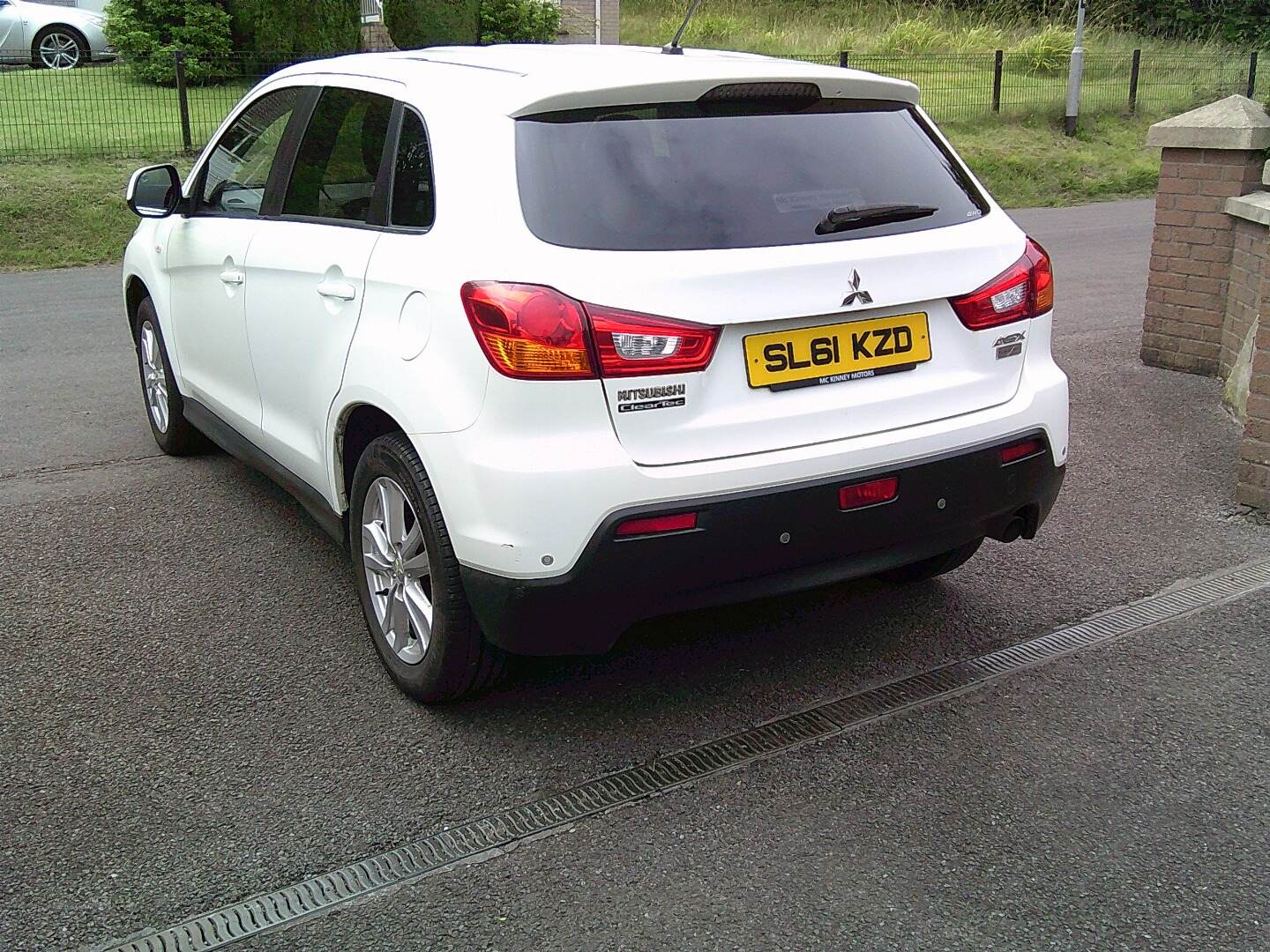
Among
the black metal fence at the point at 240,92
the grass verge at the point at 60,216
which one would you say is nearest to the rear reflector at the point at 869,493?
the grass verge at the point at 60,216

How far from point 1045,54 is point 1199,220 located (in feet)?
71.3

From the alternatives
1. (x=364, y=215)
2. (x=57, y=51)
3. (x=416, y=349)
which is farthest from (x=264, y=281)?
(x=57, y=51)

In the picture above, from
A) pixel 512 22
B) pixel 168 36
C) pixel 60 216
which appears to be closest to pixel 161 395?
pixel 60 216

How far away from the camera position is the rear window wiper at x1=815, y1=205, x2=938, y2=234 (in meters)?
3.34

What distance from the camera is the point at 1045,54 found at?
26672mm

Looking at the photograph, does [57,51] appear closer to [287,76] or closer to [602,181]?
[287,76]

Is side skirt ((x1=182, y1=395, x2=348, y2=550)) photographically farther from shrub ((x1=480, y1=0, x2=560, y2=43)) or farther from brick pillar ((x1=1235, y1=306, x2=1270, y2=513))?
shrub ((x1=480, y1=0, x2=560, y2=43))

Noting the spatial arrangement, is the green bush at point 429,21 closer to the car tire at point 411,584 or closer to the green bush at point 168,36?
the green bush at point 168,36

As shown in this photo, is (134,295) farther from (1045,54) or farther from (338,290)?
(1045,54)

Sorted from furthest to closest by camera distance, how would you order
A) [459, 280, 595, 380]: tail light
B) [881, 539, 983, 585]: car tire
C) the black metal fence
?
1. the black metal fence
2. [881, 539, 983, 585]: car tire
3. [459, 280, 595, 380]: tail light

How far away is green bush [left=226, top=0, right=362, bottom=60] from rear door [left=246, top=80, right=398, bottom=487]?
15.7 meters

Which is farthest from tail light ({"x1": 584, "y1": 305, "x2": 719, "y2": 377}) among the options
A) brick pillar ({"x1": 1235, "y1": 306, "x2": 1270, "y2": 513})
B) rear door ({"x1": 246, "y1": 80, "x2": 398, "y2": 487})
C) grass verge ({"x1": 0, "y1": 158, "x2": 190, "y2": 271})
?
grass verge ({"x1": 0, "y1": 158, "x2": 190, "y2": 271})

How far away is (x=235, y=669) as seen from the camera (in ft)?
12.6

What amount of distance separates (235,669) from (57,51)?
70.2 feet
